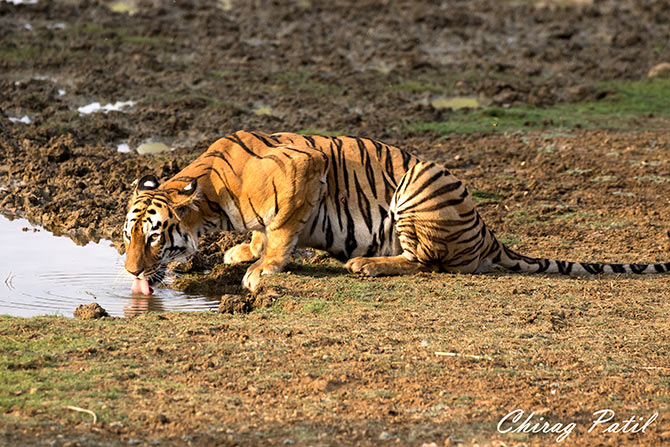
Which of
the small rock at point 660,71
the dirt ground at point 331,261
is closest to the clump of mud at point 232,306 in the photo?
the dirt ground at point 331,261

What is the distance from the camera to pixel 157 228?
7363mm

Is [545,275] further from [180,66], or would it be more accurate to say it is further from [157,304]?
[180,66]

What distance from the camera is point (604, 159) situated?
1248cm

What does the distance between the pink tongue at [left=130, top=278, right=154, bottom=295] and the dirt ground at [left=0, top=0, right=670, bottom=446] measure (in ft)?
1.63

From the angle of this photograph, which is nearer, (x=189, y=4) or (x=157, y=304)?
(x=157, y=304)

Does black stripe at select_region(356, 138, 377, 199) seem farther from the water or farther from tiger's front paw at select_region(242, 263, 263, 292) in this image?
the water

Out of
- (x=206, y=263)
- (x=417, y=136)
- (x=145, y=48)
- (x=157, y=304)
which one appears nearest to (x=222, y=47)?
(x=145, y=48)

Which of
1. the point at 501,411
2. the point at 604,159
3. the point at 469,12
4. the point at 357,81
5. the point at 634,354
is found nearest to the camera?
the point at 501,411

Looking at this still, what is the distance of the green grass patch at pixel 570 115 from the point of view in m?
14.0

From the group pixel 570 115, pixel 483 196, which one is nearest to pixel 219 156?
pixel 483 196

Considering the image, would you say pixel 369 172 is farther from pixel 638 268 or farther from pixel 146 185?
pixel 638 268

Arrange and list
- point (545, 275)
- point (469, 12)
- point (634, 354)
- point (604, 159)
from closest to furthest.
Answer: point (634, 354), point (545, 275), point (604, 159), point (469, 12)

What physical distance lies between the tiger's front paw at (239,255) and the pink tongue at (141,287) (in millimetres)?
1095

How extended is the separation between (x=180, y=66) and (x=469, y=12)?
8.66m
